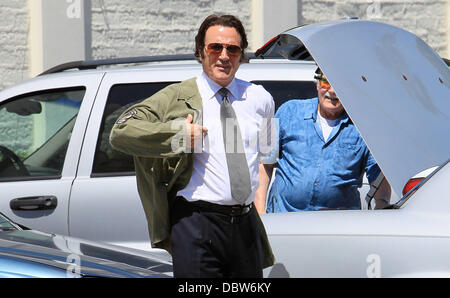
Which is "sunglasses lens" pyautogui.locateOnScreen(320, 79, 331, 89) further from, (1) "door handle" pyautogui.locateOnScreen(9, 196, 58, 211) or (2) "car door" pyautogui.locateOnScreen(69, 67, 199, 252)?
(1) "door handle" pyautogui.locateOnScreen(9, 196, 58, 211)

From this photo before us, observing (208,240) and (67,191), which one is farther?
(67,191)

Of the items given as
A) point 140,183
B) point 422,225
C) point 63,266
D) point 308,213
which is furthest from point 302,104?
point 63,266

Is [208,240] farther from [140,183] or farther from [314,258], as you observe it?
[314,258]

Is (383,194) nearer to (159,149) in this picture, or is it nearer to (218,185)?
(218,185)

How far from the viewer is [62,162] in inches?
225

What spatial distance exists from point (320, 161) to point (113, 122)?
4.98 ft

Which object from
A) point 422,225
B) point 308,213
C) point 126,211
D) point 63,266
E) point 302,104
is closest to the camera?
point 63,266

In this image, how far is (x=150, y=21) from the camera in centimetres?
1200

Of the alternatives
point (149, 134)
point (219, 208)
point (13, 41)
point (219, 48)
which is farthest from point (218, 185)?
point (13, 41)

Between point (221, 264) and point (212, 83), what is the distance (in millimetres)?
700

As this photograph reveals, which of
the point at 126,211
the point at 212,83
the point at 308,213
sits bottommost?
the point at 126,211

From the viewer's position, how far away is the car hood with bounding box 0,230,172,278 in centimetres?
338

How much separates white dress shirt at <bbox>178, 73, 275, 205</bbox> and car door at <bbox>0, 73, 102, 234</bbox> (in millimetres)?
2122

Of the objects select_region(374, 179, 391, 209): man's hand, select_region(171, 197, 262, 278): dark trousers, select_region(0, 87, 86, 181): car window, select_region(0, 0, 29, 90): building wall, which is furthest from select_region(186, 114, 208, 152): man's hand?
select_region(0, 0, 29, 90): building wall
